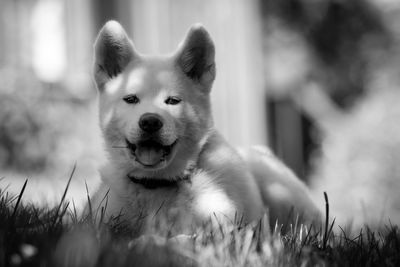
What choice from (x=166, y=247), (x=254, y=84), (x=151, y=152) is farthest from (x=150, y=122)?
(x=254, y=84)

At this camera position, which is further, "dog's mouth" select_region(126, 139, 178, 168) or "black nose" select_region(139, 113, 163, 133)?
"dog's mouth" select_region(126, 139, 178, 168)

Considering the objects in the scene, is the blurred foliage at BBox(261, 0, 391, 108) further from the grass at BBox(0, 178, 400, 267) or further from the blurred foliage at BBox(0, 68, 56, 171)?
the grass at BBox(0, 178, 400, 267)

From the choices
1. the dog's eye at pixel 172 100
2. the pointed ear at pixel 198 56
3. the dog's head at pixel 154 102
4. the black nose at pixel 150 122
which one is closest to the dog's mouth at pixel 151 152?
the dog's head at pixel 154 102

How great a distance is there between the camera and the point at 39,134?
26.4 ft

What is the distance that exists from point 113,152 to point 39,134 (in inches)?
185

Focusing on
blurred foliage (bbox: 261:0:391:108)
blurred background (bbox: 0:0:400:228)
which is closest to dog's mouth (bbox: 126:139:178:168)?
blurred background (bbox: 0:0:400:228)

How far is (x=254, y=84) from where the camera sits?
28.6ft

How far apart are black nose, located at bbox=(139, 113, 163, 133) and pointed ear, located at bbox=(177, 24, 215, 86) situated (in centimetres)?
59

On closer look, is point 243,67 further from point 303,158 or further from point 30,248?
point 30,248

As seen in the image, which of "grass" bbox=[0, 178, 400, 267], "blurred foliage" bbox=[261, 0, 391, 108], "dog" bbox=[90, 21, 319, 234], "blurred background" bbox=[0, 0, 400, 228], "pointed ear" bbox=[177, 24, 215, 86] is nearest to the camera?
"grass" bbox=[0, 178, 400, 267]

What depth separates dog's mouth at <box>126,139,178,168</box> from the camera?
3.30m

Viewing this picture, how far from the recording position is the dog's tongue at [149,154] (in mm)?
3296

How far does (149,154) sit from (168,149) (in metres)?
0.12

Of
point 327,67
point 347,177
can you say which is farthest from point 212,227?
point 327,67
